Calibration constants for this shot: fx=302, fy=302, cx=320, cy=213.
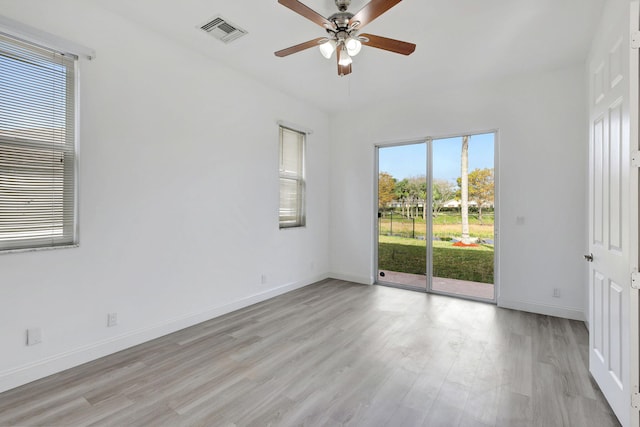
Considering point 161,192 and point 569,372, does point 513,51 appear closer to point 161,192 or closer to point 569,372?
point 569,372

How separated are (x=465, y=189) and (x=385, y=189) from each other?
4.10ft

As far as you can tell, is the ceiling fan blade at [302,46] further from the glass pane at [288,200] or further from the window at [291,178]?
the glass pane at [288,200]

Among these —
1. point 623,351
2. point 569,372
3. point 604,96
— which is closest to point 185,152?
point 604,96

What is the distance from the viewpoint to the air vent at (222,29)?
2.75 metres

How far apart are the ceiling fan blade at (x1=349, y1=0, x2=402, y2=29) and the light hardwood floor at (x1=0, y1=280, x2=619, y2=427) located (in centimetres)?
260

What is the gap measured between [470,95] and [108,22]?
4230 mm

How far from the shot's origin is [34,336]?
87.0 inches

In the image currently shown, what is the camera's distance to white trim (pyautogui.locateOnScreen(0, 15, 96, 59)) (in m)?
2.08

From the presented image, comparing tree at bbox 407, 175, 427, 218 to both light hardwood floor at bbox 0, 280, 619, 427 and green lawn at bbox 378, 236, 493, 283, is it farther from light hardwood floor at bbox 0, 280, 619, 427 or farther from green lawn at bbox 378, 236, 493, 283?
light hardwood floor at bbox 0, 280, 619, 427

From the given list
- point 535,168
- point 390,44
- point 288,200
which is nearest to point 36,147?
point 390,44

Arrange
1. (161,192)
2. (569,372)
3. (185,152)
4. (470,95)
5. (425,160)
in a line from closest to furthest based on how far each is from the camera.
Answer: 1. (569,372)
2. (161,192)
3. (185,152)
4. (470,95)
5. (425,160)

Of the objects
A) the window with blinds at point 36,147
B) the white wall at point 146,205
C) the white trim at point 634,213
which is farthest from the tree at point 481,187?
the window with blinds at point 36,147

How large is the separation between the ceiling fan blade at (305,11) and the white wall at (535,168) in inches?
106

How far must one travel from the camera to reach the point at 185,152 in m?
3.21
